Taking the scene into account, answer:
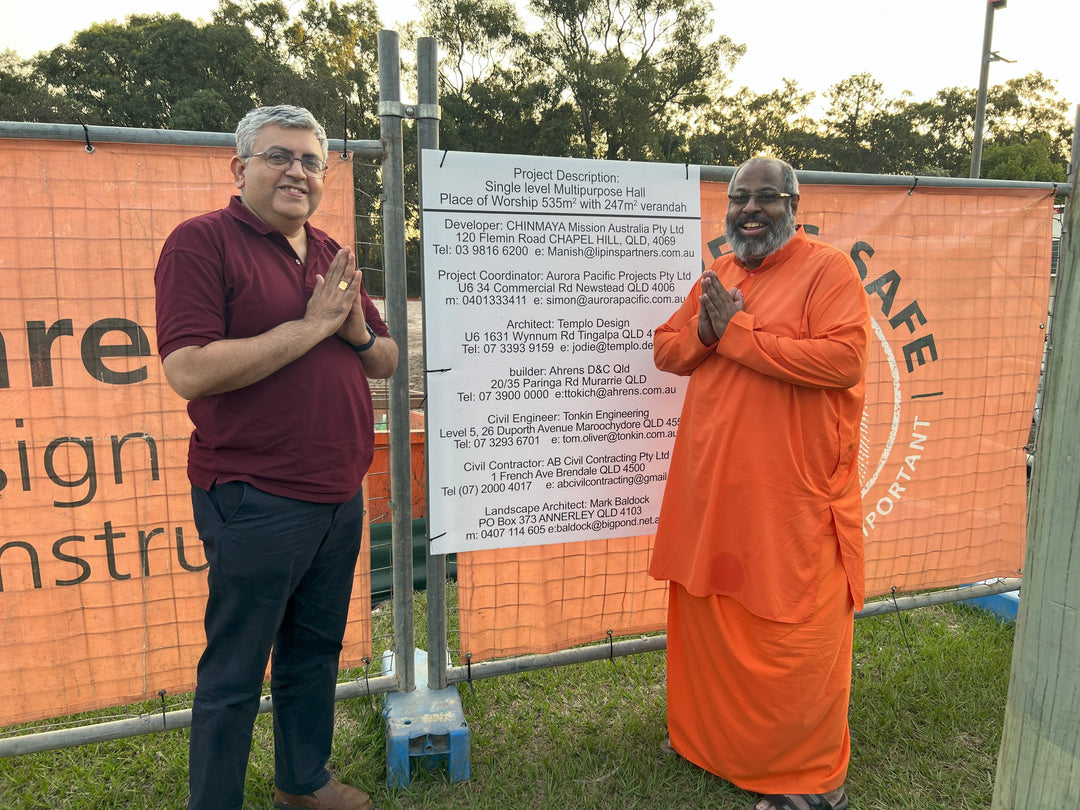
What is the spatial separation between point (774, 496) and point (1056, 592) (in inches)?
47.1

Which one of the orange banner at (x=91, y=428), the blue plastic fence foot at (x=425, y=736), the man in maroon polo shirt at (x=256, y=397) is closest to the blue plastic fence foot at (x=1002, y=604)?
the blue plastic fence foot at (x=425, y=736)

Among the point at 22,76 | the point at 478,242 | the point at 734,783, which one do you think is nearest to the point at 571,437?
the point at 478,242

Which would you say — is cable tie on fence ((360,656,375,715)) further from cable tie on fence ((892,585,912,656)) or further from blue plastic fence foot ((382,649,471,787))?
cable tie on fence ((892,585,912,656))

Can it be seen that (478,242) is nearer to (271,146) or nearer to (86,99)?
(271,146)

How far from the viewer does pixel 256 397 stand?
6.69 ft

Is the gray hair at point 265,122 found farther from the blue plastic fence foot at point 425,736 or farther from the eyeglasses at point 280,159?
the blue plastic fence foot at point 425,736

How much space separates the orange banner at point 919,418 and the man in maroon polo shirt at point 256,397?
1015 mm

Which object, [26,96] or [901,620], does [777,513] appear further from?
[26,96]

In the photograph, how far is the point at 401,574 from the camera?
9.32 feet

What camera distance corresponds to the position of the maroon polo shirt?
1.93 m

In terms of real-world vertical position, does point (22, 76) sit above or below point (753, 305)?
above

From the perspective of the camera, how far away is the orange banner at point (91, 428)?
236 cm

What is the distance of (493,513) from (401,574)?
1.39 ft

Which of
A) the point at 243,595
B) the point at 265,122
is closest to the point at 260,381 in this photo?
the point at 243,595
